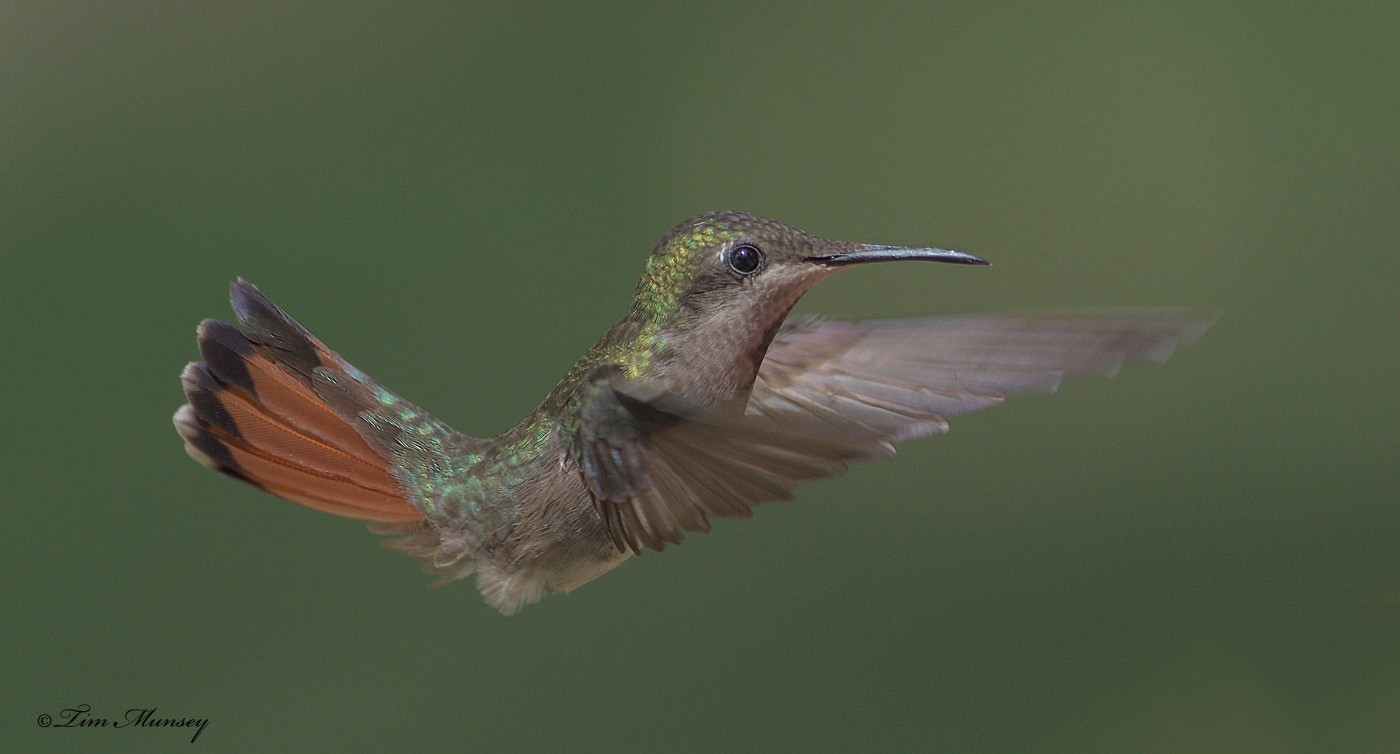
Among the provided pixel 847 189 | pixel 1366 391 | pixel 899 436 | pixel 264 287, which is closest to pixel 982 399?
pixel 899 436

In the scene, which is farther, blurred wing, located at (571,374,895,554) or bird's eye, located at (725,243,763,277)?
bird's eye, located at (725,243,763,277)

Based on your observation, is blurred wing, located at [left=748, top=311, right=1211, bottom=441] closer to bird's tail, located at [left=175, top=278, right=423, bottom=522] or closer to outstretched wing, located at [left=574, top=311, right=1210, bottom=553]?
outstretched wing, located at [left=574, top=311, right=1210, bottom=553]

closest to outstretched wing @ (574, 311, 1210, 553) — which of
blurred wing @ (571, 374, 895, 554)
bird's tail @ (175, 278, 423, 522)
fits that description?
blurred wing @ (571, 374, 895, 554)

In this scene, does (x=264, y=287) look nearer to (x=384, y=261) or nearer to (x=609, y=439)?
(x=384, y=261)

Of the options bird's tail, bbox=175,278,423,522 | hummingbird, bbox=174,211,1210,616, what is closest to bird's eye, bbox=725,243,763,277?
hummingbird, bbox=174,211,1210,616

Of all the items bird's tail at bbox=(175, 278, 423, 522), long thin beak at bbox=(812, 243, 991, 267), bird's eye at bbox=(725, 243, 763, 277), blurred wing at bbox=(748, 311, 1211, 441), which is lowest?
bird's tail at bbox=(175, 278, 423, 522)

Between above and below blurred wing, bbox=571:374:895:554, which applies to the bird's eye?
above

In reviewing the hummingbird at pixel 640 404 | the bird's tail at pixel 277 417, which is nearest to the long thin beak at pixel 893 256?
the hummingbird at pixel 640 404

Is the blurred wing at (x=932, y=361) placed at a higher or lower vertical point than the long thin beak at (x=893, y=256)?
lower

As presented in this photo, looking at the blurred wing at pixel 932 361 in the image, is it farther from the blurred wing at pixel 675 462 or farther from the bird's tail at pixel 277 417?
the bird's tail at pixel 277 417
